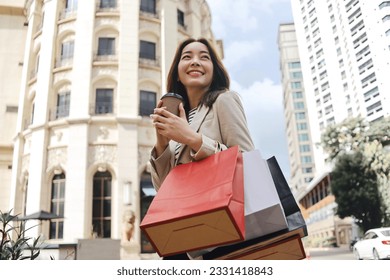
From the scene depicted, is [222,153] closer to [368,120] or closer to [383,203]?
[368,120]

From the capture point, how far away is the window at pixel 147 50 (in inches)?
490

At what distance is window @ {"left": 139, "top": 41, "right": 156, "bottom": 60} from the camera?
40.8 ft

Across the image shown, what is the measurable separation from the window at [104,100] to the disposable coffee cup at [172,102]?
36.0ft

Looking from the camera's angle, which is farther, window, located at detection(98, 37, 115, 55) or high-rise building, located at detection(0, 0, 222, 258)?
window, located at detection(98, 37, 115, 55)

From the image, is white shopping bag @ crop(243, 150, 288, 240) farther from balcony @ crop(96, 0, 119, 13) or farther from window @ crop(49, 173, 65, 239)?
balcony @ crop(96, 0, 119, 13)

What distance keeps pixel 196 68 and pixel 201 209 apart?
54 centimetres

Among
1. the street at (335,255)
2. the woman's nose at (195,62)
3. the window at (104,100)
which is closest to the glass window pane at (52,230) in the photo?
the window at (104,100)

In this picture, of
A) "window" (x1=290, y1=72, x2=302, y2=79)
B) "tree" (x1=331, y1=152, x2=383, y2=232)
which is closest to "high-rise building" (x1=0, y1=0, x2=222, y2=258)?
"tree" (x1=331, y1=152, x2=383, y2=232)

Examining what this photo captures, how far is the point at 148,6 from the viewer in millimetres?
12867

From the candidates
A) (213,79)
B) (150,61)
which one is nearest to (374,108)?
(213,79)

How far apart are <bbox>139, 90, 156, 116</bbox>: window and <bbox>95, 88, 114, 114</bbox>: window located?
3.32 feet

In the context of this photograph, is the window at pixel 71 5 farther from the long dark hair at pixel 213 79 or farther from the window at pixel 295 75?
the long dark hair at pixel 213 79

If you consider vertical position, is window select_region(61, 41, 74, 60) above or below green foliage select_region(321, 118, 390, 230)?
above

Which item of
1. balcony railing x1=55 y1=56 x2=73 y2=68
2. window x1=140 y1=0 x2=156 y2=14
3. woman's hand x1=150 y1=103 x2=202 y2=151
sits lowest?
woman's hand x1=150 y1=103 x2=202 y2=151
